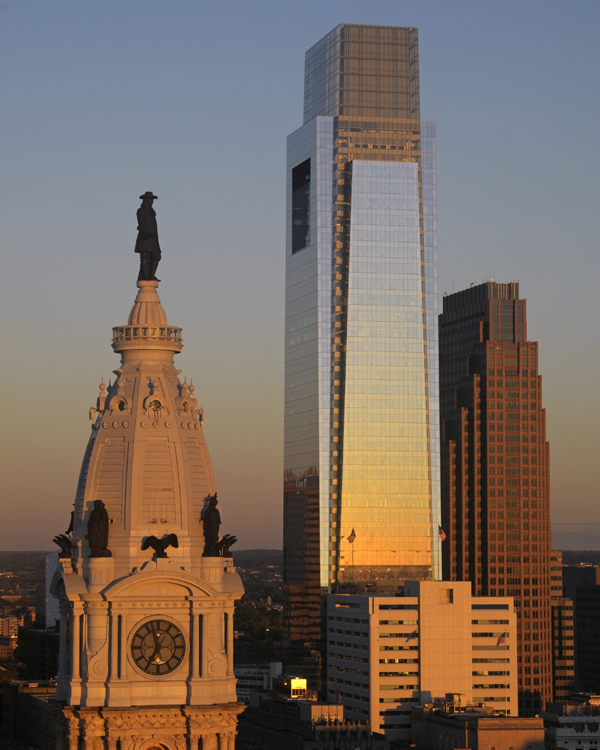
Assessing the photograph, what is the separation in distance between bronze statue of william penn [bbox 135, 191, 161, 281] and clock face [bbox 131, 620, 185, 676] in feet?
68.4

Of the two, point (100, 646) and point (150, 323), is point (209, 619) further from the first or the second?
point (150, 323)

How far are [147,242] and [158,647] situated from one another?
2400 cm

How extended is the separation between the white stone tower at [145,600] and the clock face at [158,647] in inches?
2.1

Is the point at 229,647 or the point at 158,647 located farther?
the point at 229,647

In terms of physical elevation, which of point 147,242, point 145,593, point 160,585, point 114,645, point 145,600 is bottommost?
point 114,645

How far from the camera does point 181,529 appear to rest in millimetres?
88062

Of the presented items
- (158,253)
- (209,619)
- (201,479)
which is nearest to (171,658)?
(209,619)

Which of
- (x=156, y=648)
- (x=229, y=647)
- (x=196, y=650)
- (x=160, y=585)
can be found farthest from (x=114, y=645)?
(x=229, y=647)

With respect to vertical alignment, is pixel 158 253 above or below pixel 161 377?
above

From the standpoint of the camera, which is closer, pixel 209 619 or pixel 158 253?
pixel 209 619

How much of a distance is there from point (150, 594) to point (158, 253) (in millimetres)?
20912

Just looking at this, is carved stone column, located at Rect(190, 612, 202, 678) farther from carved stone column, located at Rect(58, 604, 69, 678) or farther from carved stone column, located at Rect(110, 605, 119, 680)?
carved stone column, located at Rect(58, 604, 69, 678)

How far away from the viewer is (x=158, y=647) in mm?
87500

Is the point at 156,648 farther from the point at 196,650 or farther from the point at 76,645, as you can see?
the point at 76,645
